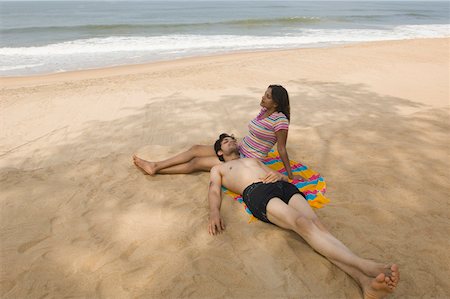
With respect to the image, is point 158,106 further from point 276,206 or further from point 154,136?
point 276,206

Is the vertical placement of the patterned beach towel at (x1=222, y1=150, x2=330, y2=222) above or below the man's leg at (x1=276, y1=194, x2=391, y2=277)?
below

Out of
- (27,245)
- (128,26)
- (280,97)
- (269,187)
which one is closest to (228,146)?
(280,97)

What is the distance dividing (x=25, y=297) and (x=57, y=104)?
242 inches

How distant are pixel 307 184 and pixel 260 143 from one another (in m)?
0.74

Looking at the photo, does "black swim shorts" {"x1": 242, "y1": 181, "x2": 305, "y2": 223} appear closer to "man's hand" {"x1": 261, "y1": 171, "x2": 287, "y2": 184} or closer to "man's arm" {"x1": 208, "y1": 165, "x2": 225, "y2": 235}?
"man's hand" {"x1": 261, "y1": 171, "x2": 287, "y2": 184}

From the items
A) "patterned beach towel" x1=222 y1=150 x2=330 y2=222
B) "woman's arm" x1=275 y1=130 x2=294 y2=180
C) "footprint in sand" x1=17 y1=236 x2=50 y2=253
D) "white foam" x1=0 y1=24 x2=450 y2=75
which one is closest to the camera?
"footprint in sand" x1=17 y1=236 x2=50 y2=253

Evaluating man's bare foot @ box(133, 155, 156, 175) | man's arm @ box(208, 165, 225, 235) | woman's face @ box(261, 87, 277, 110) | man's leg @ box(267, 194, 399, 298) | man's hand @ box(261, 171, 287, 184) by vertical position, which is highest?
woman's face @ box(261, 87, 277, 110)

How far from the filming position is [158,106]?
743 cm

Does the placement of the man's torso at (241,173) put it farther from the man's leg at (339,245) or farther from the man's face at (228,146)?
the man's leg at (339,245)

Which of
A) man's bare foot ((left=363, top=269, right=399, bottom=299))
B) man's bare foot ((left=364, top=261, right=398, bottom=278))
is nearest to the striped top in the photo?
man's bare foot ((left=364, top=261, right=398, bottom=278))

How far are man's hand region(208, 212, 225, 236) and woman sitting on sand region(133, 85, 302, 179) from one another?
3.41 ft

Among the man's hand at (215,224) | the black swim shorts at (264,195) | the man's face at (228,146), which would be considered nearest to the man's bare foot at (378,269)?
the black swim shorts at (264,195)

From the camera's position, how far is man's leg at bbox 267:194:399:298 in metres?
2.32

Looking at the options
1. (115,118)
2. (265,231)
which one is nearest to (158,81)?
(115,118)
